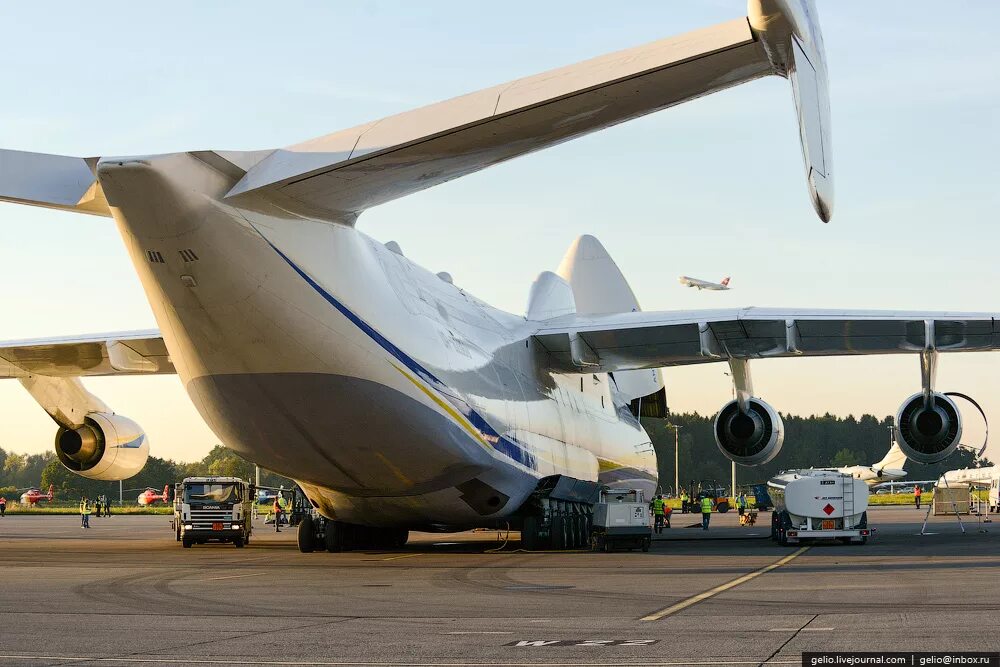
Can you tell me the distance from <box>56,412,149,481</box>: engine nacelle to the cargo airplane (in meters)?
0.05

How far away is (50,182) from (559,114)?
17.1ft

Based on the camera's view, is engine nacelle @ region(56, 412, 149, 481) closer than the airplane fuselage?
Answer: No

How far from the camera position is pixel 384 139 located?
37.7ft

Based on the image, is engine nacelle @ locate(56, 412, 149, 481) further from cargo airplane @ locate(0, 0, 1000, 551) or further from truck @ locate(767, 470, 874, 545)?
truck @ locate(767, 470, 874, 545)

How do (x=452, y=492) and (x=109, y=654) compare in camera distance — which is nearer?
(x=109, y=654)

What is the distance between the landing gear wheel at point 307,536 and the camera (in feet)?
69.4

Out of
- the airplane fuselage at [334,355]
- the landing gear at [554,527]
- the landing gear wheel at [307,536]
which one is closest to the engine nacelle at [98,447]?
the landing gear wheel at [307,536]

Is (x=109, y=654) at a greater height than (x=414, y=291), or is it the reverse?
(x=414, y=291)

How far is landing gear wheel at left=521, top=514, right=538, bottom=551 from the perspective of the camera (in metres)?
21.8

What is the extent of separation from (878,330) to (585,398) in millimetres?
7267

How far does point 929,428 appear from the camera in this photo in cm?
2028

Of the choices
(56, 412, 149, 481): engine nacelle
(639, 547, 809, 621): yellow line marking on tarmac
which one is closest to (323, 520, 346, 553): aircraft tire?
(56, 412, 149, 481): engine nacelle

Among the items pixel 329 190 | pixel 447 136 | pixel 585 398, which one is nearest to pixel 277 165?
pixel 329 190

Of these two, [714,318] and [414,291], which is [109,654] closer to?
[414,291]
